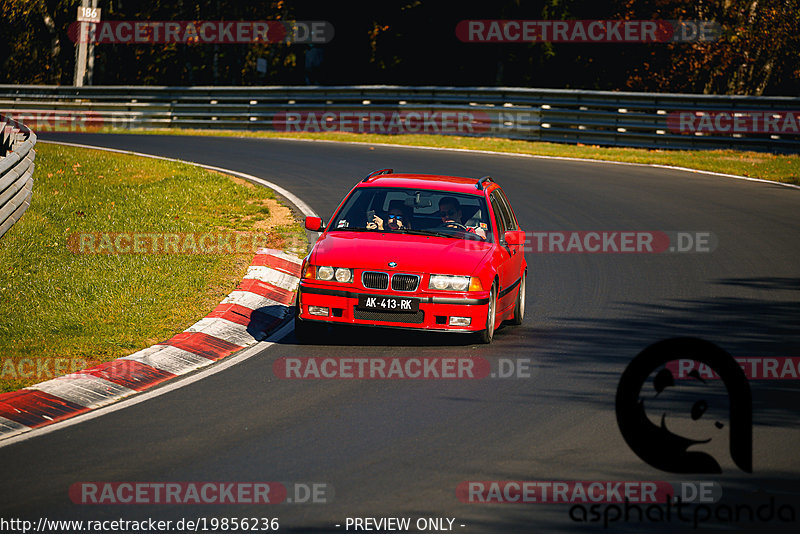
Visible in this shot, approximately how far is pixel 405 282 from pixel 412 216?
1.46 m

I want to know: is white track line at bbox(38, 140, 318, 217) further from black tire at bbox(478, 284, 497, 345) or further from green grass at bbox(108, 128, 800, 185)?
black tire at bbox(478, 284, 497, 345)

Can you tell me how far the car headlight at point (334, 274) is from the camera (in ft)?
35.0

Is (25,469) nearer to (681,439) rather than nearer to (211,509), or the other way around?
(211,509)

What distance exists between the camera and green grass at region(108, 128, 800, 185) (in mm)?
24609

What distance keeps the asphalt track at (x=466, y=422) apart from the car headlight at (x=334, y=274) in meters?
0.65

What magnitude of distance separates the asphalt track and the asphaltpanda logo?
0.11 metres

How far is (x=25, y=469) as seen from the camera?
7004 millimetres

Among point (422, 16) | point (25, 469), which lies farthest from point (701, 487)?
point (422, 16)

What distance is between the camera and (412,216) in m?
11.9
